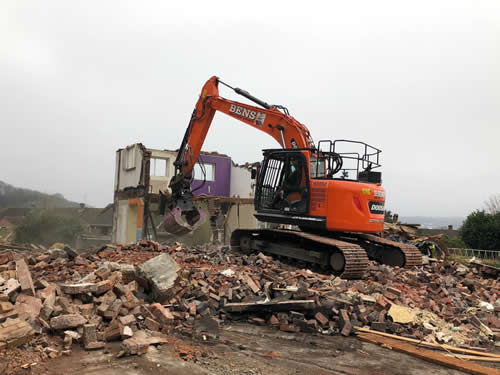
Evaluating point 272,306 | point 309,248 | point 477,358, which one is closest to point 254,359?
point 272,306

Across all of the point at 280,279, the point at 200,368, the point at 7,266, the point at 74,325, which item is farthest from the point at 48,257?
the point at 200,368

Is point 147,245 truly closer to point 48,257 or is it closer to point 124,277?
point 48,257

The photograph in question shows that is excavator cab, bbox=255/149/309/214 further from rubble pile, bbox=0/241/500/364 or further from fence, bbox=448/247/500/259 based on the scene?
fence, bbox=448/247/500/259

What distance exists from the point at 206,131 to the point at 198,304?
6.25 meters

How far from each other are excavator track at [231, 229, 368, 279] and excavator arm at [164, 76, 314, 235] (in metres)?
1.39

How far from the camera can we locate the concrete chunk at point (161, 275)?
6473 mm

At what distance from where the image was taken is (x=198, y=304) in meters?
6.64

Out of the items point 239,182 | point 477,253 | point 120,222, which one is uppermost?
point 239,182

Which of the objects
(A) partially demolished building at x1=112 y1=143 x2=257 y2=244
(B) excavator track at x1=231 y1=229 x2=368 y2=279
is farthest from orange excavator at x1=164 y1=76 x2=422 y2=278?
(A) partially demolished building at x1=112 y1=143 x2=257 y2=244

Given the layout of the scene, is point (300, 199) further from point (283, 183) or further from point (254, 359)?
point (254, 359)

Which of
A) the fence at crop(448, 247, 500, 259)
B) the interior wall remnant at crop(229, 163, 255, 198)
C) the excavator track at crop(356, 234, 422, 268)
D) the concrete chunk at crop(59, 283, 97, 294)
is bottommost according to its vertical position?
the fence at crop(448, 247, 500, 259)

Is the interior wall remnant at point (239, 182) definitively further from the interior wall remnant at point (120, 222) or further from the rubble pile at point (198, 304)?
the rubble pile at point (198, 304)

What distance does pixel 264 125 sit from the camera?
35.9 ft

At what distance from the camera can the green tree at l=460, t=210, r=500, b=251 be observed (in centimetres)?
2159
